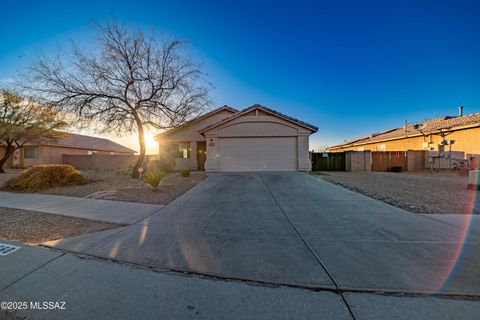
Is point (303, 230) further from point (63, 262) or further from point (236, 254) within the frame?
point (63, 262)

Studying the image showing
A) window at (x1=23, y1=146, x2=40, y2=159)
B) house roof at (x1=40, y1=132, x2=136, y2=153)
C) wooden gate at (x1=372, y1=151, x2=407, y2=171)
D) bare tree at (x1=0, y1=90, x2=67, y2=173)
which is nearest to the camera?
bare tree at (x1=0, y1=90, x2=67, y2=173)

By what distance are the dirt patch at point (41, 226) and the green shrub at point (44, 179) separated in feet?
15.7

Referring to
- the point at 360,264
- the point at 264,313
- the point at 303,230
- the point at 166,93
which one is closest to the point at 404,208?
the point at 303,230

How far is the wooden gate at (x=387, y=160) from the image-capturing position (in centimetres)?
1836

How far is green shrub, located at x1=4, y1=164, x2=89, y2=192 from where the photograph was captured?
9.52 m

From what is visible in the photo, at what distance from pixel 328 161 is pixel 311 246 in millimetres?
16042

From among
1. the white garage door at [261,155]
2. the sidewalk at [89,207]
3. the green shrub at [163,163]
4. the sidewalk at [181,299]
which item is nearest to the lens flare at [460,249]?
the sidewalk at [181,299]

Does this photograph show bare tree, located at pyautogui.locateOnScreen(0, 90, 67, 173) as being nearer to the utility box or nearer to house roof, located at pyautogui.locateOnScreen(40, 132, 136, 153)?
house roof, located at pyautogui.locateOnScreen(40, 132, 136, 153)

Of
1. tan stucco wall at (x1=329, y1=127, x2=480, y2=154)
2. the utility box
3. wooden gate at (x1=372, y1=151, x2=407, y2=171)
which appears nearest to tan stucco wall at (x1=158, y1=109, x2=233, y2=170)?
wooden gate at (x1=372, y1=151, x2=407, y2=171)

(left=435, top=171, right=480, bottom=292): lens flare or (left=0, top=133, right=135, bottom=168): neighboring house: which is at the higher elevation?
(left=0, top=133, right=135, bottom=168): neighboring house

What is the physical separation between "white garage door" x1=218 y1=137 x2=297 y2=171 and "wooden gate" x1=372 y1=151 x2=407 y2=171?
344 inches

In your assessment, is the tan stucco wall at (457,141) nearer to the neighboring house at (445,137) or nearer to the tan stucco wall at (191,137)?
the neighboring house at (445,137)

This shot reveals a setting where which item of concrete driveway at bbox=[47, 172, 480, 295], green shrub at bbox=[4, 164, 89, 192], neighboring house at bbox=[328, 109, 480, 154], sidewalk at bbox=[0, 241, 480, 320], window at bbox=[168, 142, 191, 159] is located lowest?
sidewalk at bbox=[0, 241, 480, 320]

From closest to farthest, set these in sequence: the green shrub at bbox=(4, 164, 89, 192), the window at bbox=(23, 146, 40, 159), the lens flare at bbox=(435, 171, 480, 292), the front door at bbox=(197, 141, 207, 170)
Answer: the lens flare at bbox=(435, 171, 480, 292) < the green shrub at bbox=(4, 164, 89, 192) < the front door at bbox=(197, 141, 207, 170) < the window at bbox=(23, 146, 40, 159)
